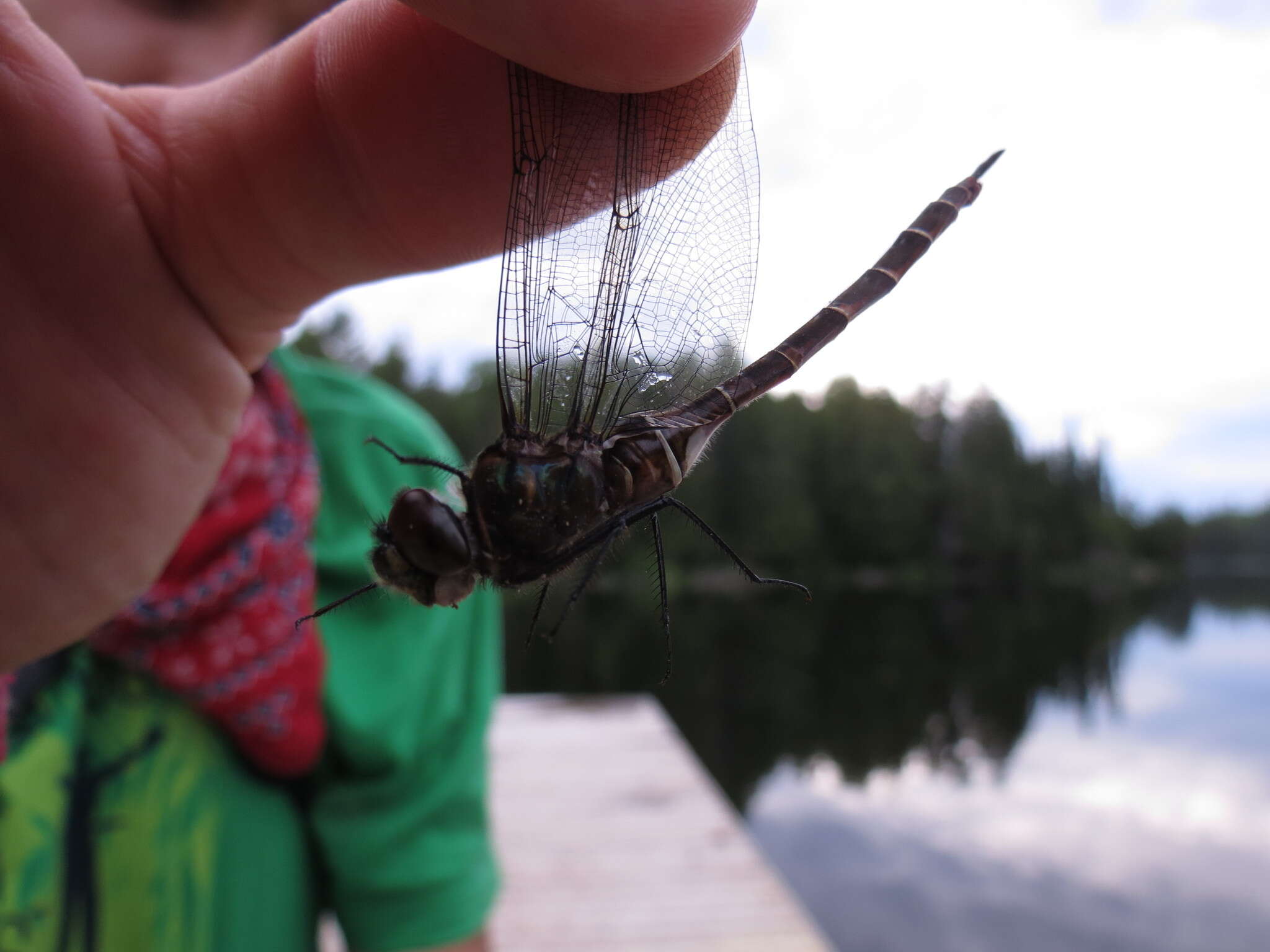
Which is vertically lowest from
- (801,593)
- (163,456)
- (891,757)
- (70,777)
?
(891,757)

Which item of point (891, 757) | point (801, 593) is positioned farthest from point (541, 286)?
point (891, 757)

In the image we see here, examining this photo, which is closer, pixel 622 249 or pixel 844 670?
pixel 622 249

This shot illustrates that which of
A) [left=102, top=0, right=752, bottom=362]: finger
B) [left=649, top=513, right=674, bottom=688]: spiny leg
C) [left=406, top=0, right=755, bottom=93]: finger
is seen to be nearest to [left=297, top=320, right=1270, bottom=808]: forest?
[left=649, top=513, right=674, bottom=688]: spiny leg

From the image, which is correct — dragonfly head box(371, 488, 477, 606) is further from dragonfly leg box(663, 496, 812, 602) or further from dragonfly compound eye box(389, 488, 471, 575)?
dragonfly leg box(663, 496, 812, 602)

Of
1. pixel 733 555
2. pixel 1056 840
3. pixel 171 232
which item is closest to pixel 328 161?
pixel 171 232

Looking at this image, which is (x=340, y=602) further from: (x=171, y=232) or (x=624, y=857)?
(x=624, y=857)

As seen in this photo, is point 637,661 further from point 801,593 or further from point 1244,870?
point 801,593

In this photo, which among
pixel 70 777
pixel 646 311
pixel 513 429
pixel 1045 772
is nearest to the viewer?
pixel 513 429
